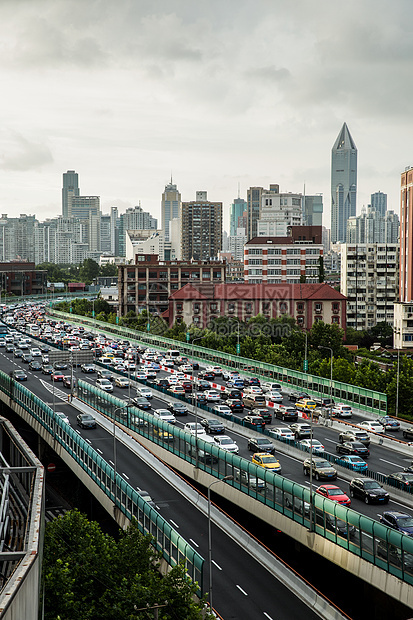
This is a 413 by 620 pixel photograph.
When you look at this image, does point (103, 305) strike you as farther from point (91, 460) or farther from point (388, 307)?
point (91, 460)

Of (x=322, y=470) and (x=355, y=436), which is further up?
(x=322, y=470)

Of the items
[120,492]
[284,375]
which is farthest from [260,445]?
[284,375]

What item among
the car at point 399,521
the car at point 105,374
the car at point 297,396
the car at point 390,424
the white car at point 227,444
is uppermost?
the car at point 399,521

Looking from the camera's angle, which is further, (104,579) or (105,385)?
(105,385)

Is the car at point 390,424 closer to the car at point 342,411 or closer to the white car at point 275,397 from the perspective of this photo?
the car at point 342,411

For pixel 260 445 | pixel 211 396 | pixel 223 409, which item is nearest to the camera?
pixel 260 445

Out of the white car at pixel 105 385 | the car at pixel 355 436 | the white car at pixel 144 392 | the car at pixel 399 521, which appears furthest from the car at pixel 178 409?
the car at pixel 399 521

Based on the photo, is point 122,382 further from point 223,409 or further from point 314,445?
point 314,445

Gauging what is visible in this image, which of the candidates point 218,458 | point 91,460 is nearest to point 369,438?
point 218,458
